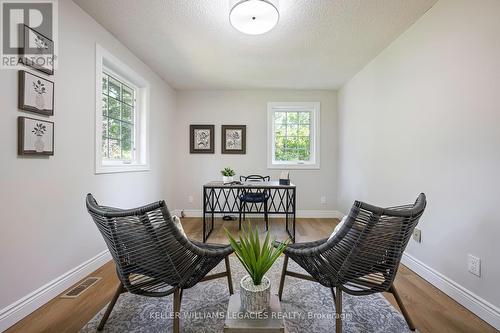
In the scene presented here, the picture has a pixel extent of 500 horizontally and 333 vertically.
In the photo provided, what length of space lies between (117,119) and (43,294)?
6.37 feet

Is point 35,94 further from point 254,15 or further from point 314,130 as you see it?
point 314,130

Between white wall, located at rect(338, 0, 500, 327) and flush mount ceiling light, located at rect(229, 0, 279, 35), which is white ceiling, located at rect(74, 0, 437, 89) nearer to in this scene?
flush mount ceiling light, located at rect(229, 0, 279, 35)

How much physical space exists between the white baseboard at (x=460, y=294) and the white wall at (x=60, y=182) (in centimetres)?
310

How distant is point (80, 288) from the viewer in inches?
77.0

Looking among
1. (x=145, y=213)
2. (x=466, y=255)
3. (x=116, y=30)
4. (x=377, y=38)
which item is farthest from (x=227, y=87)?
(x=466, y=255)

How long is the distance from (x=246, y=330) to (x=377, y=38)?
9.68 feet

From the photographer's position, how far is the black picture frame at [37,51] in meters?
1.62

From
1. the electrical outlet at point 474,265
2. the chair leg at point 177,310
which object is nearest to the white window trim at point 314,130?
the electrical outlet at point 474,265

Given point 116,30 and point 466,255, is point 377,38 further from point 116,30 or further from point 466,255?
point 116,30

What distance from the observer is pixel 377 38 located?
255 cm

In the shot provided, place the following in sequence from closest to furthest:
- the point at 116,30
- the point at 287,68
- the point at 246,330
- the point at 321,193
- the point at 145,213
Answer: the point at 246,330 → the point at 145,213 → the point at 116,30 → the point at 287,68 → the point at 321,193

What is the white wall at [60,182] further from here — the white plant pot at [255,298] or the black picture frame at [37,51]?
the white plant pot at [255,298]

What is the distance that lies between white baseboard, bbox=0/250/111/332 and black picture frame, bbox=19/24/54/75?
5.29 feet

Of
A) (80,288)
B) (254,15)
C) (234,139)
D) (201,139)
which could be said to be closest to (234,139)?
(234,139)
